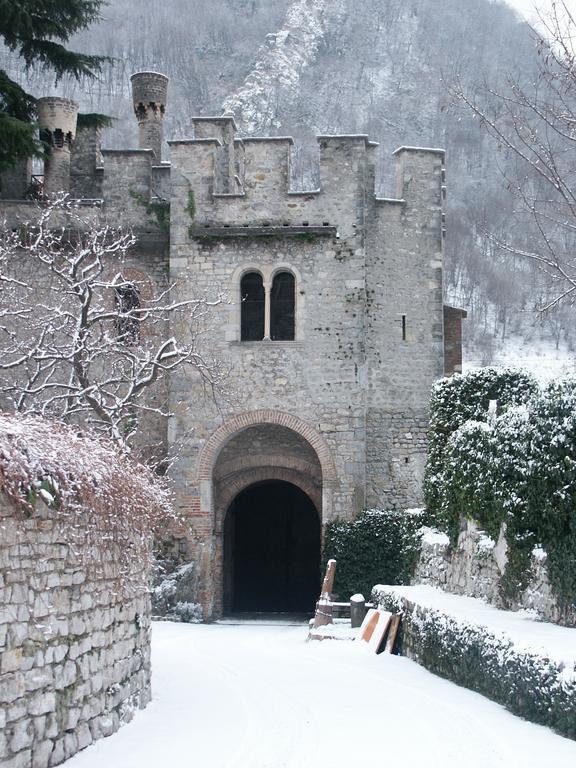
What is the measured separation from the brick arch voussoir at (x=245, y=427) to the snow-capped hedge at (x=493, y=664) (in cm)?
801

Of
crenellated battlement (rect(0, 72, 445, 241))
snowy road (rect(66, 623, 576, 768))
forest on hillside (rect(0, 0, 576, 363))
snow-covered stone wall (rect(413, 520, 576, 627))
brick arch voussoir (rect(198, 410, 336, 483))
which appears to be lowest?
snowy road (rect(66, 623, 576, 768))

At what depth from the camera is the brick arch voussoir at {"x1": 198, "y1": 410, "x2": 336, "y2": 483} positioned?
21.9 m

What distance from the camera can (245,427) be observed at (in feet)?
72.7

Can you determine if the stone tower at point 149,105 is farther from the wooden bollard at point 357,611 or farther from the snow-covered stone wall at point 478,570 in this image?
the wooden bollard at point 357,611

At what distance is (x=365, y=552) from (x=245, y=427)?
340cm

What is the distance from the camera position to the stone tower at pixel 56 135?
23000mm

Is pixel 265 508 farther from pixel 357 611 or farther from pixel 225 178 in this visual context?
pixel 357 611

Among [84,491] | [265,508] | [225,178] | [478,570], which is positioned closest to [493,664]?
[84,491]

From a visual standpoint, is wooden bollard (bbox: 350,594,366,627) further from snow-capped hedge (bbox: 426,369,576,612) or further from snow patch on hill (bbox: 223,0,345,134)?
A: snow patch on hill (bbox: 223,0,345,134)

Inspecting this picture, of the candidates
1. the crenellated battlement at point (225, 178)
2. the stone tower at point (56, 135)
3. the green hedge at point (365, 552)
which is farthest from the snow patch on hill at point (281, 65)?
the green hedge at point (365, 552)

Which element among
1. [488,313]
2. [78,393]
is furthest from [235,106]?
[78,393]

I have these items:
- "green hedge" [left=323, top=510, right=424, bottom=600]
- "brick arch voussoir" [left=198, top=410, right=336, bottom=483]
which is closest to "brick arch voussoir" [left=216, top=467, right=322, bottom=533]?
"brick arch voussoir" [left=198, top=410, right=336, bottom=483]

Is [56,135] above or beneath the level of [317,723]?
above

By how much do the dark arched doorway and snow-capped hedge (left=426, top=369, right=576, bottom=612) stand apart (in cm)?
1156
